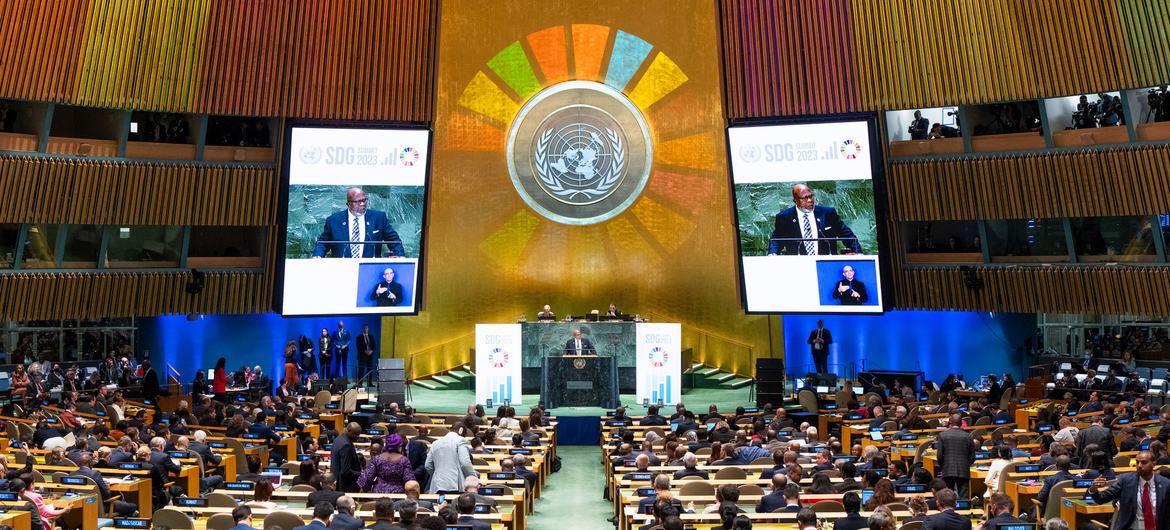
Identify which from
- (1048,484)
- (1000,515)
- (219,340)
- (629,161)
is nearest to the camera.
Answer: (1000,515)

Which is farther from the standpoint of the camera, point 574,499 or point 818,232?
point 818,232

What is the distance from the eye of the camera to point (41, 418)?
16312 mm

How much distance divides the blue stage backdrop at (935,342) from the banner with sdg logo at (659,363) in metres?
5.04

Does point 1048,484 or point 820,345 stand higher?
point 820,345

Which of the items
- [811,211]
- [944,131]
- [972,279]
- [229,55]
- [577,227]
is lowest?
[972,279]

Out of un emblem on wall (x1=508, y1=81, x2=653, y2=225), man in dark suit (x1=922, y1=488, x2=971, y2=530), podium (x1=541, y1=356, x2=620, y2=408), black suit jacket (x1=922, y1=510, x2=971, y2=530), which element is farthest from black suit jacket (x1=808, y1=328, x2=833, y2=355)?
black suit jacket (x1=922, y1=510, x2=971, y2=530)

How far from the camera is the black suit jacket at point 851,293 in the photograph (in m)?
21.0

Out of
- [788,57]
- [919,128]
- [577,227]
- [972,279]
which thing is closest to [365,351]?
[577,227]

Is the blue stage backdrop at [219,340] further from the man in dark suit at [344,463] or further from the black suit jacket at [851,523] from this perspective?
the black suit jacket at [851,523]

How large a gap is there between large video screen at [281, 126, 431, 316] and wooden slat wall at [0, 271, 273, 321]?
66.5 inches

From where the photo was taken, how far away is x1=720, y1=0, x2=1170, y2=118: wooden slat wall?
786 inches

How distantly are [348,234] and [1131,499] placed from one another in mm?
14433

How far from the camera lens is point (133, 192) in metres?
21.4

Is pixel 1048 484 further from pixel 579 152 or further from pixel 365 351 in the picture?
pixel 579 152
